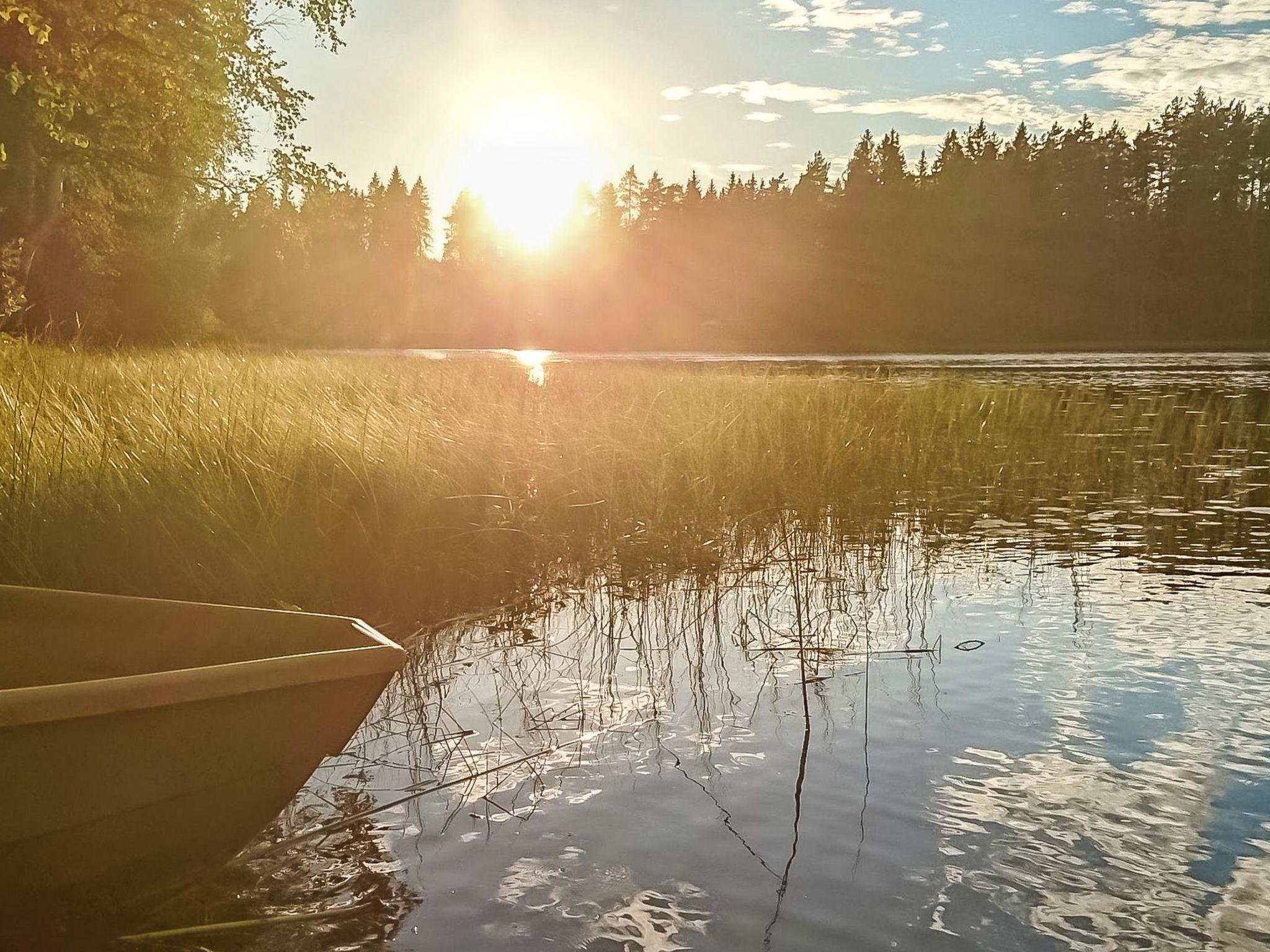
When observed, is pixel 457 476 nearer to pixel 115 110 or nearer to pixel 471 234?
pixel 115 110

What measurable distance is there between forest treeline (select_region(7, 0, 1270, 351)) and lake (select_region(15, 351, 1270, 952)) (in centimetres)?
892

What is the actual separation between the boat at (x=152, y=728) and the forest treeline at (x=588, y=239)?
9396 mm

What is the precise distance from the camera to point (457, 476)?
A: 26.9 feet

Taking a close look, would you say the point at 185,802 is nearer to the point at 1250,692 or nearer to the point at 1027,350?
the point at 1250,692

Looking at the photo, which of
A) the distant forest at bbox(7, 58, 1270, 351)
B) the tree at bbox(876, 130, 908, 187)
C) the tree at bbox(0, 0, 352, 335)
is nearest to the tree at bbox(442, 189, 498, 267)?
the distant forest at bbox(7, 58, 1270, 351)

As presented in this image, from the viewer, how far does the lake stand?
2984 millimetres

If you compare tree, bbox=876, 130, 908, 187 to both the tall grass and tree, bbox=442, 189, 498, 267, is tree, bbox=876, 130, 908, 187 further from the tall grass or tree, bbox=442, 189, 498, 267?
the tall grass

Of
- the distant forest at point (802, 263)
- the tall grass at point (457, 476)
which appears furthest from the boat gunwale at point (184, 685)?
the distant forest at point (802, 263)

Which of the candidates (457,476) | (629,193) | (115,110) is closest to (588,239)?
(629,193)

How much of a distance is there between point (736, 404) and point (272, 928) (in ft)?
36.4

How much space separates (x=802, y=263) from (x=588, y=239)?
28.1 m

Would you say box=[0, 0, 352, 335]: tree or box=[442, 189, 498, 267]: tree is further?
box=[442, 189, 498, 267]: tree

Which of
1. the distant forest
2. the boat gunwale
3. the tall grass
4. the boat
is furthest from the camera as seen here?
the distant forest

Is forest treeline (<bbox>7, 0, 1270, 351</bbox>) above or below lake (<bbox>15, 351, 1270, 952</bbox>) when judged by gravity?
above
